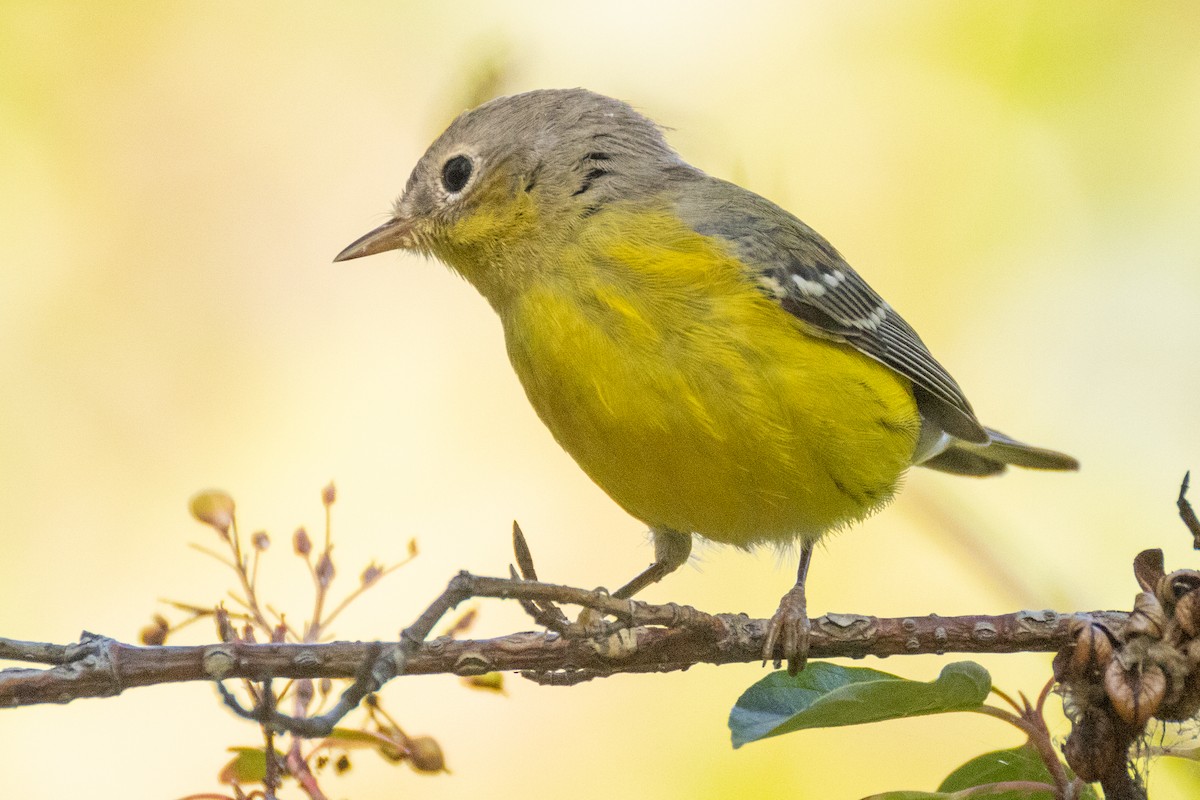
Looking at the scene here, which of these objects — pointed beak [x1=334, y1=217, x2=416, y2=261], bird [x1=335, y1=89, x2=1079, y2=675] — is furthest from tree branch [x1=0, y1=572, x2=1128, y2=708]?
pointed beak [x1=334, y1=217, x2=416, y2=261]

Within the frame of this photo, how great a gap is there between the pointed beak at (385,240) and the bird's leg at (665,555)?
1411 millimetres

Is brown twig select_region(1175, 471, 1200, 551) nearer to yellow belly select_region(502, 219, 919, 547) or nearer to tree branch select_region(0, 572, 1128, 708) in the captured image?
tree branch select_region(0, 572, 1128, 708)

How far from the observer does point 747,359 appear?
342 cm

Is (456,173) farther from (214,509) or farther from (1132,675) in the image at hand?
(1132,675)

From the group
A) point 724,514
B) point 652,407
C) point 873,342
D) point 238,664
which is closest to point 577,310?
point 652,407

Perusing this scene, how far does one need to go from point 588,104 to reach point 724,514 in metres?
1.75

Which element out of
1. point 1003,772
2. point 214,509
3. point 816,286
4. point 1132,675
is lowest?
point 1003,772

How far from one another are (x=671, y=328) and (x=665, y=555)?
120cm

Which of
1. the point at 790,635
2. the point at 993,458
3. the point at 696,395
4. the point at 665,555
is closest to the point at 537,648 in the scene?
the point at 790,635

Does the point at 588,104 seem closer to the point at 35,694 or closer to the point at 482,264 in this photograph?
the point at 482,264

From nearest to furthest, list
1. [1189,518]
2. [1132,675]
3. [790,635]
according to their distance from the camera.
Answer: [1189,518], [1132,675], [790,635]

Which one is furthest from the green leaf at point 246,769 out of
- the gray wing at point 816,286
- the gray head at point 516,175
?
the gray wing at point 816,286

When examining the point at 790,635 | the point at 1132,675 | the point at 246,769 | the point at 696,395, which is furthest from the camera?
the point at 696,395

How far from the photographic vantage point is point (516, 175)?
402 cm
